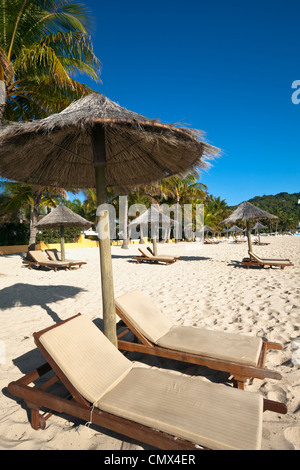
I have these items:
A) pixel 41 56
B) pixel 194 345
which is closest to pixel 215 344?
pixel 194 345

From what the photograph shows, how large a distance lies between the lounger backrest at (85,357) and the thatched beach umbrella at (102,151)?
15.2 inches

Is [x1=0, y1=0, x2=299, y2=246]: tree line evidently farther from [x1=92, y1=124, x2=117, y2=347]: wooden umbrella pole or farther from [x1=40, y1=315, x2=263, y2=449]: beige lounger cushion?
[x1=40, y1=315, x2=263, y2=449]: beige lounger cushion

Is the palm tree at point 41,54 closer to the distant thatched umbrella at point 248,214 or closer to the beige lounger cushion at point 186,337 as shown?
the beige lounger cushion at point 186,337

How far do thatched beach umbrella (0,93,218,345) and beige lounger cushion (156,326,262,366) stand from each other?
0.70m

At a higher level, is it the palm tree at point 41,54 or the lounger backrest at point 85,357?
the palm tree at point 41,54

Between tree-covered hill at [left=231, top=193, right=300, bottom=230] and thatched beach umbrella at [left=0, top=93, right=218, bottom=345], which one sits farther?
tree-covered hill at [left=231, top=193, right=300, bottom=230]

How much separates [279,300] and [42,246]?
17.7 meters

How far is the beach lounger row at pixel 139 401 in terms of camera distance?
1511mm

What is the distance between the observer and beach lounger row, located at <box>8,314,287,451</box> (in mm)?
1511

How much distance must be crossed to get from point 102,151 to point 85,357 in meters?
2.06

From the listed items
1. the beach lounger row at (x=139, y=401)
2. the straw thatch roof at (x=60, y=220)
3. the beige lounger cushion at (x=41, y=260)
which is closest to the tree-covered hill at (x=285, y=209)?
the straw thatch roof at (x=60, y=220)

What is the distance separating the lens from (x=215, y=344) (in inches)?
105

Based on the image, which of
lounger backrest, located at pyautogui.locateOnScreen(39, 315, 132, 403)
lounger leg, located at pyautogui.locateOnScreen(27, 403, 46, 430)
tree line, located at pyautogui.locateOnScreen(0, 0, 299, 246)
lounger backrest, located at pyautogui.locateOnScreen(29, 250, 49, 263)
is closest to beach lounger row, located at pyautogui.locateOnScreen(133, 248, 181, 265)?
lounger backrest, located at pyautogui.locateOnScreen(29, 250, 49, 263)
